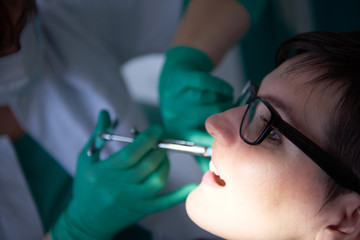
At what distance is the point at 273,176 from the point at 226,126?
146mm

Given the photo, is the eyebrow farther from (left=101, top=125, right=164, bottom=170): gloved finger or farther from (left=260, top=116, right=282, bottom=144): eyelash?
(left=101, top=125, right=164, bottom=170): gloved finger

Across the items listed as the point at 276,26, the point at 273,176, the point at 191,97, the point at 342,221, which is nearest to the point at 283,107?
the point at 273,176

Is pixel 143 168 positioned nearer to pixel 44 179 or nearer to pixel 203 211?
pixel 203 211

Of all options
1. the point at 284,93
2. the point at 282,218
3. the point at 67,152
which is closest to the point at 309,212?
the point at 282,218

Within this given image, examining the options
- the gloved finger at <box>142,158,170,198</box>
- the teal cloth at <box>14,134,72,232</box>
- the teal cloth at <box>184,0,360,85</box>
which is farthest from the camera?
the teal cloth at <box>184,0,360,85</box>

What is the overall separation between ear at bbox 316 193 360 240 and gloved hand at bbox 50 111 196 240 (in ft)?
1.22

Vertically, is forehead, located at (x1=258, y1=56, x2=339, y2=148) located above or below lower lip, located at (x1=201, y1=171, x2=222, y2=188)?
above

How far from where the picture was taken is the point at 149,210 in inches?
35.3

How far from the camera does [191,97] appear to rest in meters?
0.93

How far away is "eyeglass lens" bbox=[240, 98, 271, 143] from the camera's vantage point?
0.64m

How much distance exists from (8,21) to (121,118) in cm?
47

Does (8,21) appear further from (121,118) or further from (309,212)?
(309,212)

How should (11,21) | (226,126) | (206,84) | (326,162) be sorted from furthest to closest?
(206,84) → (11,21) → (226,126) → (326,162)

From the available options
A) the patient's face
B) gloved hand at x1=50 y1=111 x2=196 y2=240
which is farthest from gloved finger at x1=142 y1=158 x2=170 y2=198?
the patient's face
